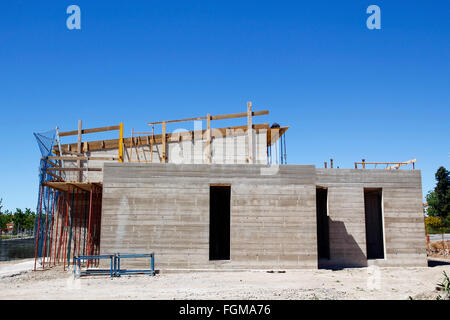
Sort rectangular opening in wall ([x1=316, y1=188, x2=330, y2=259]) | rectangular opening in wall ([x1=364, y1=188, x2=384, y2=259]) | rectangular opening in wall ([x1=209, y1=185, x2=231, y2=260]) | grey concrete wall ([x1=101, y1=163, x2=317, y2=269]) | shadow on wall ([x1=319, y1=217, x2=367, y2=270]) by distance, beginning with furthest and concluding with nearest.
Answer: rectangular opening in wall ([x1=209, y1=185, x2=231, y2=260]), rectangular opening in wall ([x1=364, y1=188, x2=384, y2=259]), rectangular opening in wall ([x1=316, y1=188, x2=330, y2=259]), shadow on wall ([x1=319, y1=217, x2=367, y2=270]), grey concrete wall ([x1=101, y1=163, x2=317, y2=269])

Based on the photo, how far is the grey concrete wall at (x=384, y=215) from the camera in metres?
20.2

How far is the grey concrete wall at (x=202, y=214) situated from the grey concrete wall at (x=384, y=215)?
2.47 m

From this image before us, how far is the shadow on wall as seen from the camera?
20.0 meters

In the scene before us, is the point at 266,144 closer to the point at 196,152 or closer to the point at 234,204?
the point at 196,152

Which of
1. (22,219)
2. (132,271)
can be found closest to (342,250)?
(132,271)

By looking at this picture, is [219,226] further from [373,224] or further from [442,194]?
[442,194]

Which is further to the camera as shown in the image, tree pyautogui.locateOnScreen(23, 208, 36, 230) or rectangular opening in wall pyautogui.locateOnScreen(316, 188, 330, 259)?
tree pyautogui.locateOnScreen(23, 208, 36, 230)

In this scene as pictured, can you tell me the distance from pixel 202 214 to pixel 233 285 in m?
4.62

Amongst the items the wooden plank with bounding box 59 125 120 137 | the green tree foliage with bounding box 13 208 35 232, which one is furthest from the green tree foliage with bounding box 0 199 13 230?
the wooden plank with bounding box 59 125 120 137

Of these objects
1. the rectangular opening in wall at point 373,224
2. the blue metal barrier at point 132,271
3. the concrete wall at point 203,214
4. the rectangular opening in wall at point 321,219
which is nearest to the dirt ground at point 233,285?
the blue metal barrier at point 132,271

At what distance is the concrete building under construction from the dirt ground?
1505 mm

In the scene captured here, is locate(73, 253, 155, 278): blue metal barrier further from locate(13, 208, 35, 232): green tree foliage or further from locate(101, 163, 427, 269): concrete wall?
locate(13, 208, 35, 232): green tree foliage

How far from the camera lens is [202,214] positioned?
18.2 meters
